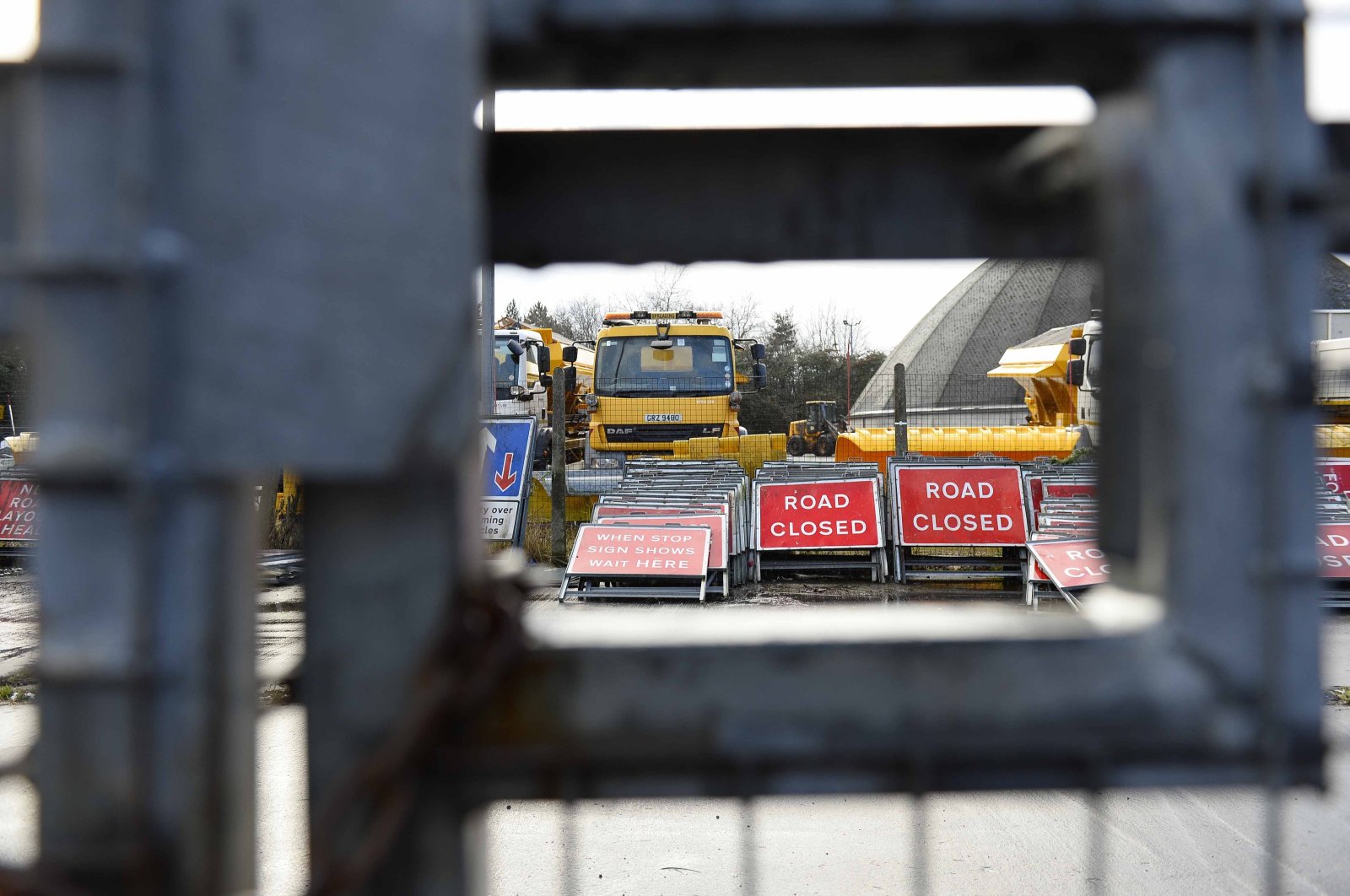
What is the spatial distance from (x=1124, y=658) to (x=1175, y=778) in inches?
5.6

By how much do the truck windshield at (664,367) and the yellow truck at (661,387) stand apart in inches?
0.6

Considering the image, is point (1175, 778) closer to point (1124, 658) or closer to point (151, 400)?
point (1124, 658)

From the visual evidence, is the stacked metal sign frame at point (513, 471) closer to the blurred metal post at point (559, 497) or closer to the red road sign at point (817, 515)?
the blurred metal post at point (559, 497)

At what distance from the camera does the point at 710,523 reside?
10148mm

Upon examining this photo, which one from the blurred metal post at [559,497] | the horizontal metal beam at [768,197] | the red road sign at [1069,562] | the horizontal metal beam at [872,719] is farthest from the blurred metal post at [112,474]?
the blurred metal post at [559,497]

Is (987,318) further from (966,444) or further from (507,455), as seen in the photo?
(507,455)

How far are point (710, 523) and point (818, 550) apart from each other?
1347mm

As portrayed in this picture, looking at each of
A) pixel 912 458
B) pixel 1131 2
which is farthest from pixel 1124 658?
pixel 912 458

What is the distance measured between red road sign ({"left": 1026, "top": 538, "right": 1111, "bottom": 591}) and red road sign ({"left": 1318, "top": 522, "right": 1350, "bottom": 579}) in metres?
2.04

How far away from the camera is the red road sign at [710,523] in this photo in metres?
9.95

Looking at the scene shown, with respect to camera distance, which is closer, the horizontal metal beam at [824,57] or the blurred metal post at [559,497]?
the horizontal metal beam at [824,57]

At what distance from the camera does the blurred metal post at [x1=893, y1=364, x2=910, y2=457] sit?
13.7 meters

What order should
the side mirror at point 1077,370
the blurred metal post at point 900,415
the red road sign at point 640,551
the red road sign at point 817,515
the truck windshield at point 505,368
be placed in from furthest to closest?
the truck windshield at point 505,368 < the side mirror at point 1077,370 < the blurred metal post at point 900,415 < the red road sign at point 817,515 < the red road sign at point 640,551

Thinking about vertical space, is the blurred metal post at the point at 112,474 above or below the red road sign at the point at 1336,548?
above
